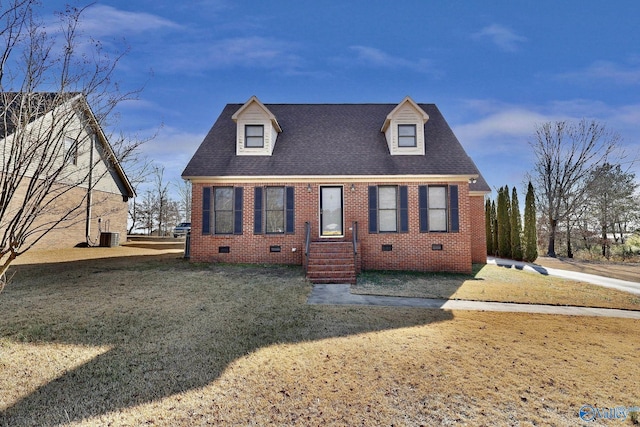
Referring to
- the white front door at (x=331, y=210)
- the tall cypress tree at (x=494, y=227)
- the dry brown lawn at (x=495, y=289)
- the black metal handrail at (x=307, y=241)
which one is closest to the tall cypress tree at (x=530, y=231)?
the tall cypress tree at (x=494, y=227)

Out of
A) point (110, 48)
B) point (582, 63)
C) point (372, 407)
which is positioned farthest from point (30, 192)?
point (582, 63)

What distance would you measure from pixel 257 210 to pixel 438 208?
7.42 metres

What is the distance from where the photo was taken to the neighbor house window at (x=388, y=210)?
11.9 m

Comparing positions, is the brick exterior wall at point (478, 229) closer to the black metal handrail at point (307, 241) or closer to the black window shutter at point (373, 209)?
the black window shutter at point (373, 209)

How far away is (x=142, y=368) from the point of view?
3801 millimetres

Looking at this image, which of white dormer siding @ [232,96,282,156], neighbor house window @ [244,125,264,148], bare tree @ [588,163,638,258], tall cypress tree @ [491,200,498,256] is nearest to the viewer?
white dormer siding @ [232,96,282,156]

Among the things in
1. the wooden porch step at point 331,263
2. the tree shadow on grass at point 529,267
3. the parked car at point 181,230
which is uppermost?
the parked car at point 181,230

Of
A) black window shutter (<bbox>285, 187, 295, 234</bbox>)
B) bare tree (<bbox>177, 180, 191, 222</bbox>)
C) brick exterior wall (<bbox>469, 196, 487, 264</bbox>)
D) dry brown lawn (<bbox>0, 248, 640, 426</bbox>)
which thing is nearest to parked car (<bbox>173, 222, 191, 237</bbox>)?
bare tree (<bbox>177, 180, 191, 222</bbox>)

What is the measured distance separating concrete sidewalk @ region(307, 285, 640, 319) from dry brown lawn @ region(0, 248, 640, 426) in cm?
45

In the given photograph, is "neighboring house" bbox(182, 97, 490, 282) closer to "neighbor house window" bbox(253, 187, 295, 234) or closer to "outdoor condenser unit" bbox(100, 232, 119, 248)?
"neighbor house window" bbox(253, 187, 295, 234)

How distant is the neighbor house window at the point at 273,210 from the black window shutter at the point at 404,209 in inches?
175

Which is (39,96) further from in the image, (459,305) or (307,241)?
(459,305)

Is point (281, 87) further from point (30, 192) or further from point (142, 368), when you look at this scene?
point (142, 368)

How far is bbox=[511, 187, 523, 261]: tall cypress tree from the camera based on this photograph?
61.8ft
